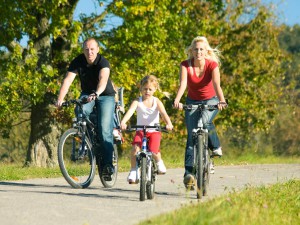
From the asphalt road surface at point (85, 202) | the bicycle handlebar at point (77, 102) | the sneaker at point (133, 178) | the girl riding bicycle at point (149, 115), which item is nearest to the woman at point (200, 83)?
the girl riding bicycle at point (149, 115)

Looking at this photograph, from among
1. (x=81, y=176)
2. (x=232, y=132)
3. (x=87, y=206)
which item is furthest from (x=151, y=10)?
(x=232, y=132)

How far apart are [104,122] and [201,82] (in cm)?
148

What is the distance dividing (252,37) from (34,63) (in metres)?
15.5

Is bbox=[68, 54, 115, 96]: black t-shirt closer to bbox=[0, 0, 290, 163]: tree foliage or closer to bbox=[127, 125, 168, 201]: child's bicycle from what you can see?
bbox=[127, 125, 168, 201]: child's bicycle

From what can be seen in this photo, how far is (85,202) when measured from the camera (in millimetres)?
9375

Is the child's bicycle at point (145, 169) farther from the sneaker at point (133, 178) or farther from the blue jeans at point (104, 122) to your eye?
the blue jeans at point (104, 122)

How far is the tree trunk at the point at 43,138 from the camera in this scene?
2431 centimetres

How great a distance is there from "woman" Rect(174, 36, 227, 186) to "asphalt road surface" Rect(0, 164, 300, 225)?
634mm

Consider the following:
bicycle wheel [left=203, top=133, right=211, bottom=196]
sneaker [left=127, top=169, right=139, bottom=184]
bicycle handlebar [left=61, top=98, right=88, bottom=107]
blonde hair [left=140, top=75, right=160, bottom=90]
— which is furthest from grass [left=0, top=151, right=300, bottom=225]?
bicycle handlebar [left=61, top=98, right=88, bottom=107]

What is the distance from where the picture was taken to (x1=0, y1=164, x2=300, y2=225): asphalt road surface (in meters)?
7.95

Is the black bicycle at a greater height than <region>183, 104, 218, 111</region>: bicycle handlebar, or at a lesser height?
lesser

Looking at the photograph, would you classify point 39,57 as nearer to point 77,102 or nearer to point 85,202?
point 77,102

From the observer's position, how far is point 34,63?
22.9 m

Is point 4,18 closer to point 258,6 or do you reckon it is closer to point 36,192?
point 36,192
